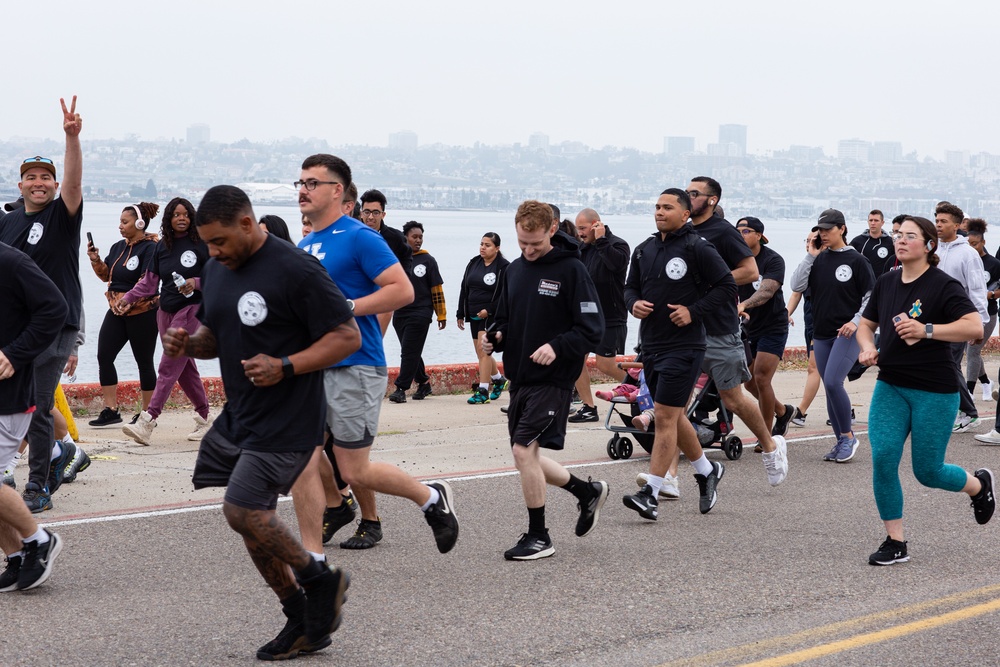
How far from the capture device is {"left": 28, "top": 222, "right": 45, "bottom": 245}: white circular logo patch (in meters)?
7.78

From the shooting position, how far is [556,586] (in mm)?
6449

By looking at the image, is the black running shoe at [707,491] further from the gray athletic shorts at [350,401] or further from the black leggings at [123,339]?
the black leggings at [123,339]

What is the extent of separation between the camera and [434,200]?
315ft

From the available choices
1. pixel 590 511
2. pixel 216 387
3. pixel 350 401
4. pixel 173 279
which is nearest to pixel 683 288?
pixel 590 511

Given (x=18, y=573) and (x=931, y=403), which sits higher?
(x=931, y=403)

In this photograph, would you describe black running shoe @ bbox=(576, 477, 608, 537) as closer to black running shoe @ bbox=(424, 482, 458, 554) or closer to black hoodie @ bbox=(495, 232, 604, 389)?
black hoodie @ bbox=(495, 232, 604, 389)

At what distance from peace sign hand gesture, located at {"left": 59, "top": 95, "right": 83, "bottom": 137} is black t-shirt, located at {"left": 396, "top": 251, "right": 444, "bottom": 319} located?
7.56 meters

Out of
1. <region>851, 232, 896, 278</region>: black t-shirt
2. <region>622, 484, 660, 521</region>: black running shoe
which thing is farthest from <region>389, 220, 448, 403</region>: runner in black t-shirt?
<region>622, 484, 660, 521</region>: black running shoe

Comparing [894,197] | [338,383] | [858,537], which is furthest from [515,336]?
[894,197]

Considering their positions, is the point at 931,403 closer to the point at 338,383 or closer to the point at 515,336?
the point at 515,336

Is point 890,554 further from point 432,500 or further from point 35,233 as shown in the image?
point 35,233

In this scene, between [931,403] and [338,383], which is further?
[931,403]

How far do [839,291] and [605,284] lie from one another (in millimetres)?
2893

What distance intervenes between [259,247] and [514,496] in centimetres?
422
